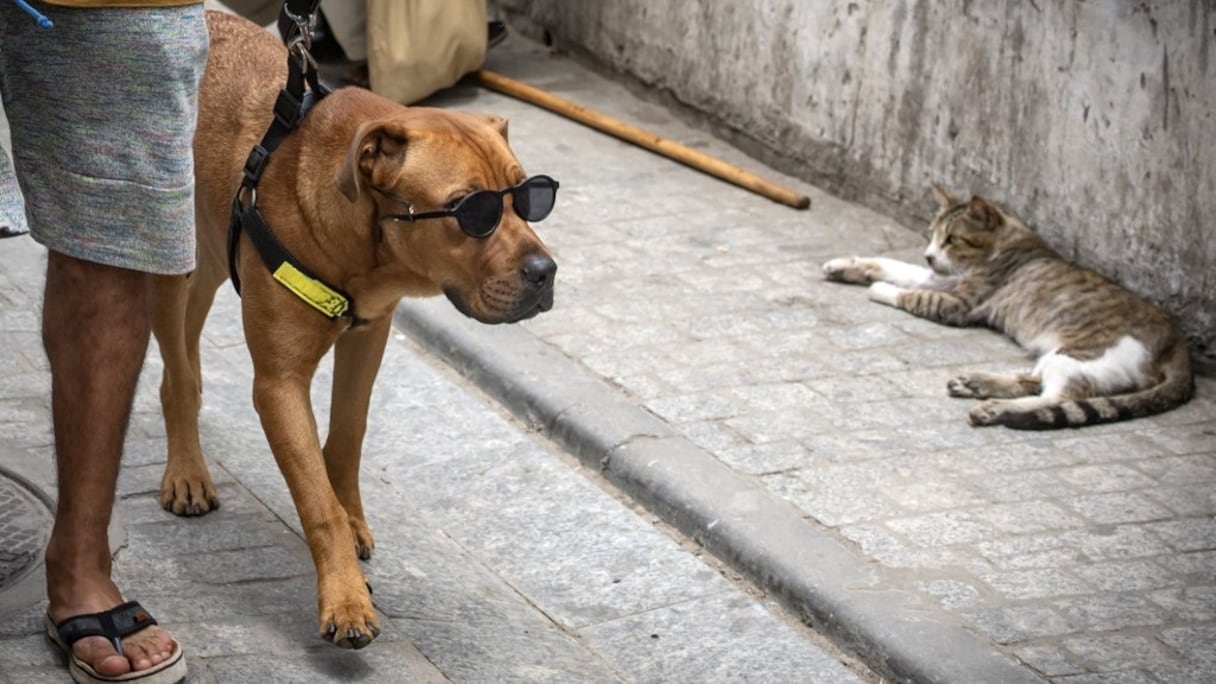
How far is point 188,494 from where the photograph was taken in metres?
4.75

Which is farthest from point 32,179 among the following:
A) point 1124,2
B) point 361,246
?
point 1124,2

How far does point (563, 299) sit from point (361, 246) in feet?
8.67

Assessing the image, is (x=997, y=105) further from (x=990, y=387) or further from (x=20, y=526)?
(x=20, y=526)

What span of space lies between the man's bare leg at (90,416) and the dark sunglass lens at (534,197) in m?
0.80

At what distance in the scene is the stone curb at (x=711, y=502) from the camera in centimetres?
430

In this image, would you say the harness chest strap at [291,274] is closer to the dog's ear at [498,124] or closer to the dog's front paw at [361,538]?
the dog's ear at [498,124]

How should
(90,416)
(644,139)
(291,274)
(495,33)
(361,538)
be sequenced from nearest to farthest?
(90,416)
(291,274)
(361,538)
(644,139)
(495,33)

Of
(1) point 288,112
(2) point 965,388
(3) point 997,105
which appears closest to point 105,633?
(1) point 288,112

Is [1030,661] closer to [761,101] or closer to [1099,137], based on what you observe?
[1099,137]

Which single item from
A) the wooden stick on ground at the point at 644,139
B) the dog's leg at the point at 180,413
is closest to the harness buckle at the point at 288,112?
the dog's leg at the point at 180,413

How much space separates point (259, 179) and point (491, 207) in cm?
61

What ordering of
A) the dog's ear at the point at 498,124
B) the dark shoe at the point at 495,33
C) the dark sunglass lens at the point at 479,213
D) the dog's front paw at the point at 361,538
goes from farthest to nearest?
the dark shoe at the point at 495,33 → the dog's front paw at the point at 361,538 → the dog's ear at the point at 498,124 → the dark sunglass lens at the point at 479,213

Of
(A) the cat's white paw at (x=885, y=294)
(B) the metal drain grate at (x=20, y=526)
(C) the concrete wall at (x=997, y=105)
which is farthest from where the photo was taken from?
(A) the cat's white paw at (x=885, y=294)

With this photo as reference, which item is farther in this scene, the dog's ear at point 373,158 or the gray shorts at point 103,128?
the dog's ear at point 373,158
